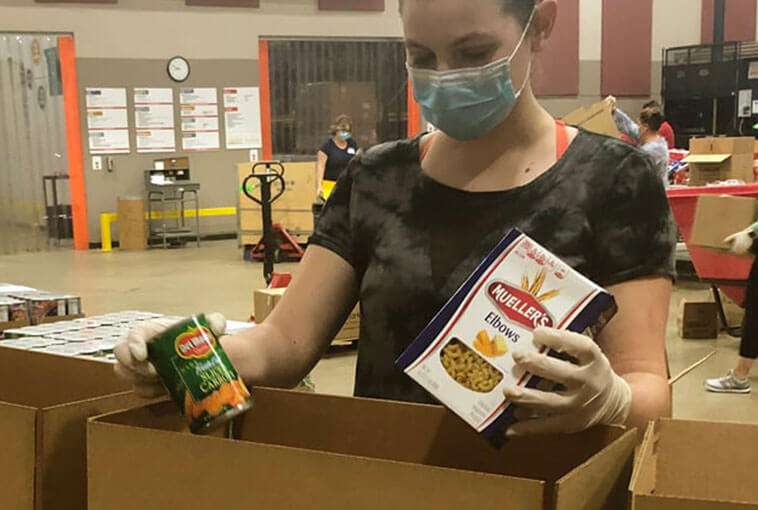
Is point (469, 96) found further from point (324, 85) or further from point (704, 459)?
point (324, 85)

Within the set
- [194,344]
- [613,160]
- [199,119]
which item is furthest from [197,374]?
[199,119]

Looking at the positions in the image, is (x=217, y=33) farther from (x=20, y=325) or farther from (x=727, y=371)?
(x=20, y=325)

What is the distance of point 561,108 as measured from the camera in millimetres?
13633

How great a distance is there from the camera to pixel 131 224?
35.0 ft

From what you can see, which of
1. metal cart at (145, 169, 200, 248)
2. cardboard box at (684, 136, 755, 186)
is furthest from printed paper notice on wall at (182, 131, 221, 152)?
cardboard box at (684, 136, 755, 186)

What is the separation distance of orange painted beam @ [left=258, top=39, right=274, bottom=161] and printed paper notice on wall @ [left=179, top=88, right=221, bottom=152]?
2.05 ft

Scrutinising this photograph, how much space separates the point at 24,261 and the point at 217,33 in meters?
3.72

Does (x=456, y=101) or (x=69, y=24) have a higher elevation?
(x=69, y=24)

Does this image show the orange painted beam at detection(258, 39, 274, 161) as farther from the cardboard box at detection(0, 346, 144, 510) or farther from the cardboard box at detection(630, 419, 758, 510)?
the cardboard box at detection(630, 419, 758, 510)

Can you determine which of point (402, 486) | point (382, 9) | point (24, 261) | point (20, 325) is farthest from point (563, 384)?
point (382, 9)

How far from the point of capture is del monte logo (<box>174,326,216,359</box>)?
3.21 ft

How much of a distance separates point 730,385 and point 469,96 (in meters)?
4.20

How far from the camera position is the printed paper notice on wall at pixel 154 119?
429 inches

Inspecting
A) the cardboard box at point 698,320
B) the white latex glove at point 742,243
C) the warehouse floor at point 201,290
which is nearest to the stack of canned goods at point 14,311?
the warehouse floor at point 201,290
